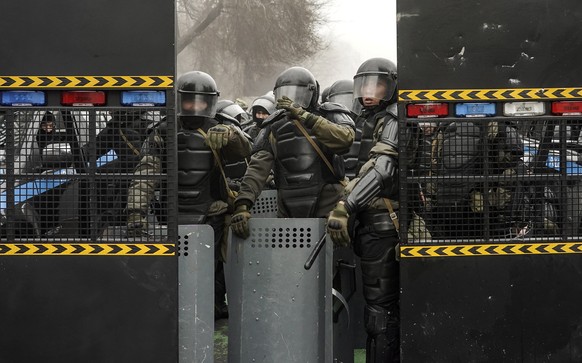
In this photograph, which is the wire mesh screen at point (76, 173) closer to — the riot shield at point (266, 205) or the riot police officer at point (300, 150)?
the riot police officer at point (300, 150)

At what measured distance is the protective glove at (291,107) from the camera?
27.1 ft

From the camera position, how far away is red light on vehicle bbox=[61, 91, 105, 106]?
20.7ft

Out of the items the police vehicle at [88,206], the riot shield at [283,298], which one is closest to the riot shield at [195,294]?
the police vehicle at [88,206]

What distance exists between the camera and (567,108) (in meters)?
6.57

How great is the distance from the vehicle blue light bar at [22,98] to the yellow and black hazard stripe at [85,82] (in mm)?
46

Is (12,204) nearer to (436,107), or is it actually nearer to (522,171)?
(436,107)

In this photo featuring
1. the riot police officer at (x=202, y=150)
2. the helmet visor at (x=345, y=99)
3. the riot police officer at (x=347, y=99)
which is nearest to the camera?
the riot police officer at (x=202, y=150)

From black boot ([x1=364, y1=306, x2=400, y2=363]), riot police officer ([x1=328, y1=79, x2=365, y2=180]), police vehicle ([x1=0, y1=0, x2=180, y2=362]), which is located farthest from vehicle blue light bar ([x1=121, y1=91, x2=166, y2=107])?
riot police officer ([x1=328, y1=79, x2=365, y2=180])

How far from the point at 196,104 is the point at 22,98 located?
113 inches

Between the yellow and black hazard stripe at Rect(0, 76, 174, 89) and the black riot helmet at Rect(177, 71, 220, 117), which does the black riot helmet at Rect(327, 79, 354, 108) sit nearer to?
the black riot helmet at Rect(177, 71, 220, 117)

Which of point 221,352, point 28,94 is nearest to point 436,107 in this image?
point 28,94

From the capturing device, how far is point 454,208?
6.64 meters

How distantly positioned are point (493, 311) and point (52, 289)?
2692mm

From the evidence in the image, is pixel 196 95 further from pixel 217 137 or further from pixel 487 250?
pixel 487 250
